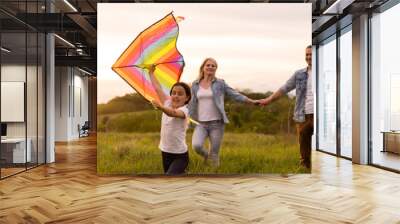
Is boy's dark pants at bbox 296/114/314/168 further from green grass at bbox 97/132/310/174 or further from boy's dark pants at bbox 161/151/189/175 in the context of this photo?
boy's dark pants at bbox 161/151/189/175

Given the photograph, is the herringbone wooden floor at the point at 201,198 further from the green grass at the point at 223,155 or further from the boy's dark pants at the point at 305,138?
the boy's dark pants at the point at 305,138

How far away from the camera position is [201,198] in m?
5.40

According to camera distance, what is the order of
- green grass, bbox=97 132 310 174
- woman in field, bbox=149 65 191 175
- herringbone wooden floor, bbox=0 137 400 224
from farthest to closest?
1. green grass, bbox=97 132 310 174
2. woman in field, bbox=149 65 191 175
3. herringbone wooden floor, bbox=0 137 400 224

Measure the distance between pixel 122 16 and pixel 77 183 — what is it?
2.77 metres

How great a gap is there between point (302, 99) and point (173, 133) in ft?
7.37

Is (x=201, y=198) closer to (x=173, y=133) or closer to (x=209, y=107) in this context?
(x=173, y=133)

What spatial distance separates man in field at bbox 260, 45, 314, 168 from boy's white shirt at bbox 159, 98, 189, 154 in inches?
53.9

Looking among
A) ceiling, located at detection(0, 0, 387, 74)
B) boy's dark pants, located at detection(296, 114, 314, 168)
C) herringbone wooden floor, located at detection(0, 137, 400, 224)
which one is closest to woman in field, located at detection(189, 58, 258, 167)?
herringbone wooden floor, located at detection(0, 137, 400, 224)

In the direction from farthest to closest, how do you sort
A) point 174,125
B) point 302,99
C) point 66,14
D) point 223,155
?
point 66,14 < point 302,99 < point 223,155 < point 174,125

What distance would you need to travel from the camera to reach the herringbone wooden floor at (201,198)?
14.5 feet

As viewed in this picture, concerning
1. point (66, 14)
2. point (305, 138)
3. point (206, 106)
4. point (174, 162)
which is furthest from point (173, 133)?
point (66, 14)

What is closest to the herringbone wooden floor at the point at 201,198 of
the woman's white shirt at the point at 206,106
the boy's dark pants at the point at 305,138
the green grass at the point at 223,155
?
the green grass at the point at 223,155

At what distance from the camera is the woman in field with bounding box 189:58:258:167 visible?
6996 mm

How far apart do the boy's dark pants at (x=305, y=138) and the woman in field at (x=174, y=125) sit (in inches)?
75.8
